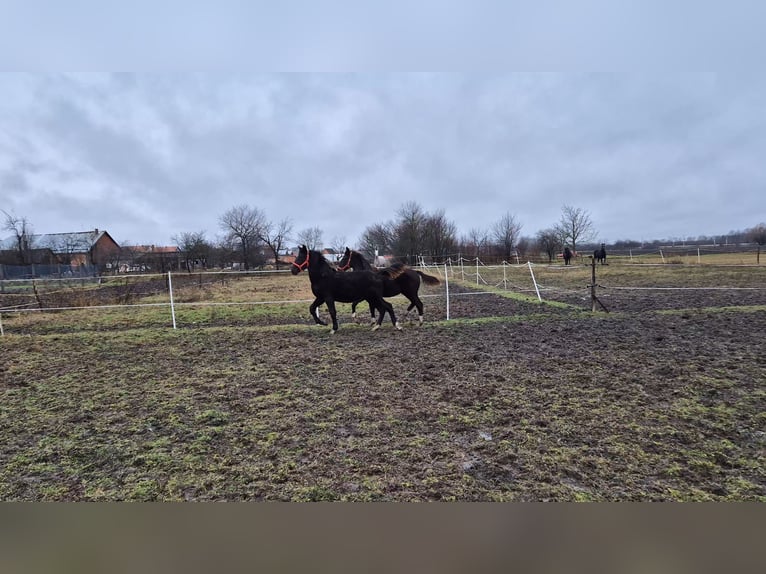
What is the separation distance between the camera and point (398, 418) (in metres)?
2.87

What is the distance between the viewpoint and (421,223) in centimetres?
4300

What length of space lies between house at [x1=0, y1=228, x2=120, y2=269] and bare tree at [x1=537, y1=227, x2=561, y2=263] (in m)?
47.1

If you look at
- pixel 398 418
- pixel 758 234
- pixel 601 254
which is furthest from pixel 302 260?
pixel 758 234

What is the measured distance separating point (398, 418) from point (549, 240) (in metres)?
45.1

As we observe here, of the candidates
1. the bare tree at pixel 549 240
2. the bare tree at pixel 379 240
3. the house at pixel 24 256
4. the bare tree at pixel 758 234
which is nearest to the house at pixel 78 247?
the house at pixel 24 256

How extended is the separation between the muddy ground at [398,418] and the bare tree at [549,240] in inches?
1582

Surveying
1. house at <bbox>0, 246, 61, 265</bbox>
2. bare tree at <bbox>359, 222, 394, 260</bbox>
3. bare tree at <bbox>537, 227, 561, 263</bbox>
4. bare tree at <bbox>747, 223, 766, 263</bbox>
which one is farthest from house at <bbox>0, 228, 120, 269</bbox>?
bare tree at <bbox>747, 223, 766, 263</bbox>

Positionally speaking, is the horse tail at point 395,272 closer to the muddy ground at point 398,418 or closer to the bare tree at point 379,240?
the muddy ground at point 398,418

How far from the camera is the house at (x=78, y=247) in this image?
3440 centimetres

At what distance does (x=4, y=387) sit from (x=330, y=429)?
13.6 ft

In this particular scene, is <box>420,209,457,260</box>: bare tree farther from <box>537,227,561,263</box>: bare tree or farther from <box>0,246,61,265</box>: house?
<box>0,246,61,265</box>: house

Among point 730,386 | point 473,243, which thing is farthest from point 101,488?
point 473,243

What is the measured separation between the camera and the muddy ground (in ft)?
6.42

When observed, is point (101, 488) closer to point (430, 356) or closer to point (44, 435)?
point (44, 435)
